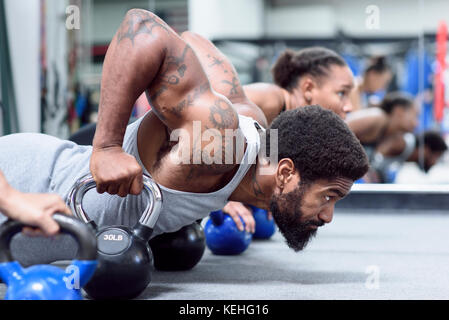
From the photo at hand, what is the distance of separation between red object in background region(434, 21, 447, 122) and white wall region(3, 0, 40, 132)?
3.31 metres

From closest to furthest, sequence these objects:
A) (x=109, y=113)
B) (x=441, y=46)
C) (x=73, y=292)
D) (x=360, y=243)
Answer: (x=73, y=292) → (x=109, y=113) → (x=360, y=243) → (x=441, y=46)

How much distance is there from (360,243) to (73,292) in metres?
1.84

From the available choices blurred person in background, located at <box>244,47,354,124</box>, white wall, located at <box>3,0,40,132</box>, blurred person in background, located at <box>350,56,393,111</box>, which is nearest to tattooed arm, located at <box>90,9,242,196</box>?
blurred person in background, located at <box>244,47,354,124</box>

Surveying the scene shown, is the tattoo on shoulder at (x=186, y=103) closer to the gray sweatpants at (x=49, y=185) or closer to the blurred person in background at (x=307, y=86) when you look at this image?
the gray sweatpants at (x=49, y=185)

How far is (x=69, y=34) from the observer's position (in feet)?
15.0

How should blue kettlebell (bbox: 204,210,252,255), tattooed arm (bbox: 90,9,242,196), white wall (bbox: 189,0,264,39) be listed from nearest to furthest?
tattooed arm (bbox: 90,9,242,196)
blue kettlebell (bbox: 204,210,252,255)
white wall (bbox: 189,0,264,39)

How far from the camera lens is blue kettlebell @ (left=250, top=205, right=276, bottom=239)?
254 centimetres

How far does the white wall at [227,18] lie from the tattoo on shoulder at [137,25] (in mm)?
3833

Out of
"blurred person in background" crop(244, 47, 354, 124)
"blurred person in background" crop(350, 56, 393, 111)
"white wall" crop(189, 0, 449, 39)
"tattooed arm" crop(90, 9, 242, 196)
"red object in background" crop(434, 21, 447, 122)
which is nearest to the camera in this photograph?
"tattooed arm" crop(90, 9, 242, 196)

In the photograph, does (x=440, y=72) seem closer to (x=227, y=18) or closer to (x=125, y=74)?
(x=227, y=18)

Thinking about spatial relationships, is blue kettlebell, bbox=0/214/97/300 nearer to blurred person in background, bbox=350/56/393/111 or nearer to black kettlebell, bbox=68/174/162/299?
black kettlebell, bbox=68/174/162/299

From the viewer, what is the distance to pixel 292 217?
59.1 inches
